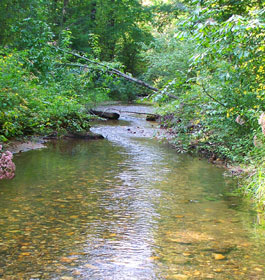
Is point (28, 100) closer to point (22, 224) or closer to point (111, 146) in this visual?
point (111, 146)

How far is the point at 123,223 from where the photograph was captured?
526 cm

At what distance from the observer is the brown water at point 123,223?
3.89 metres

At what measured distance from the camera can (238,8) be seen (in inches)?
366

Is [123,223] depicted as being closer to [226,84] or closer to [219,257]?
[219,257]

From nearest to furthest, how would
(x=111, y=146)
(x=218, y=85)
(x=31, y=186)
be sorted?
A: 1. (x=31, y=186)
2. (x=218, y=85)
3. (x=111, y=146)

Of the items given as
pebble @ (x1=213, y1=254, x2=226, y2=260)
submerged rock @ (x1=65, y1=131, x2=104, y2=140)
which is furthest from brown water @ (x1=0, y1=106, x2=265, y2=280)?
submerged rock @ (x1=65, y1=131, x2=104, y2=140)

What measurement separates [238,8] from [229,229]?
Result: 6.19 meters

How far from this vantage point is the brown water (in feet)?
12.8

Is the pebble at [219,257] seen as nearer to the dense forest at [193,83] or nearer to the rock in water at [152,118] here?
the dense forest at [193,83]

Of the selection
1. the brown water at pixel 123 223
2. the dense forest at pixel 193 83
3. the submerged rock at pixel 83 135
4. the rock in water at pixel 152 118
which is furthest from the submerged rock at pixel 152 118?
the brown water at pixel 123 223

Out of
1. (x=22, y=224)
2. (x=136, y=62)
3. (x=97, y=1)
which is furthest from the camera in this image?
(x=136, y=62)

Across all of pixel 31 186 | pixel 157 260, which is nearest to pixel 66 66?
pixel 31 186

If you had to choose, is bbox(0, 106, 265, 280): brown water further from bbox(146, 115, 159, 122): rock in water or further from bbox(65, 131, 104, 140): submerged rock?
bbox(146, 115, 159, 122): rock in water

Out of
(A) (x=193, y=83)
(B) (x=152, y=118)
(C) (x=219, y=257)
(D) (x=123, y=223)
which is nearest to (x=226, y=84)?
(A) (x=193, y=83)
